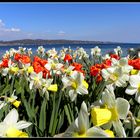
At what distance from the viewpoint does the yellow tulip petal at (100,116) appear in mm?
1154

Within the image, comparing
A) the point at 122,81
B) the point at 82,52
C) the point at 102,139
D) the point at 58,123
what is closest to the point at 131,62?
the point at 122,81

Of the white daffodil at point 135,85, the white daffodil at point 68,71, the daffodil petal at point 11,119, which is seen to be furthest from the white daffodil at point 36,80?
the daffodil petal at point 11,119

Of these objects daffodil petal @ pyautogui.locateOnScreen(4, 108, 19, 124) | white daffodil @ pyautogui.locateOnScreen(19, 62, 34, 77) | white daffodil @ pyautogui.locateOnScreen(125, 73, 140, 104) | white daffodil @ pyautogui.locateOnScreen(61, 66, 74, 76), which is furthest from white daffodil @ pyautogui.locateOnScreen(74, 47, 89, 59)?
daffodil petal @ pyautogui.locateOnScreen(4, 108, 19, 124)

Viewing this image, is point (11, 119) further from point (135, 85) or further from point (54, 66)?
point (54, 66)

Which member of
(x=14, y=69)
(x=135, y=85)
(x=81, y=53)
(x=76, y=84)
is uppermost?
(x=135, y=85)

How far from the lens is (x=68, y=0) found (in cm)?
301

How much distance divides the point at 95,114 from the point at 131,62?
297 cm

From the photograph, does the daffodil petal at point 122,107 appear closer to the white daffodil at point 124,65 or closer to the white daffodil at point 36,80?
the white daffodil at point 124,65

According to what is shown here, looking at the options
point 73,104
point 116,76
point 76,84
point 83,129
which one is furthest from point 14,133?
point 73,104

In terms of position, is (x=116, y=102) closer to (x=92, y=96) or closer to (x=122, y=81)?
(x=122, y=81)

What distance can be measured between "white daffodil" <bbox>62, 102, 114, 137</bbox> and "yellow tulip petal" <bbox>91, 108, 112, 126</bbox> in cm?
3

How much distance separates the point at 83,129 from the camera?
114 centimetres

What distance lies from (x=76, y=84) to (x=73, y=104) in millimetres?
385

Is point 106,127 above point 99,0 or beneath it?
beneath
